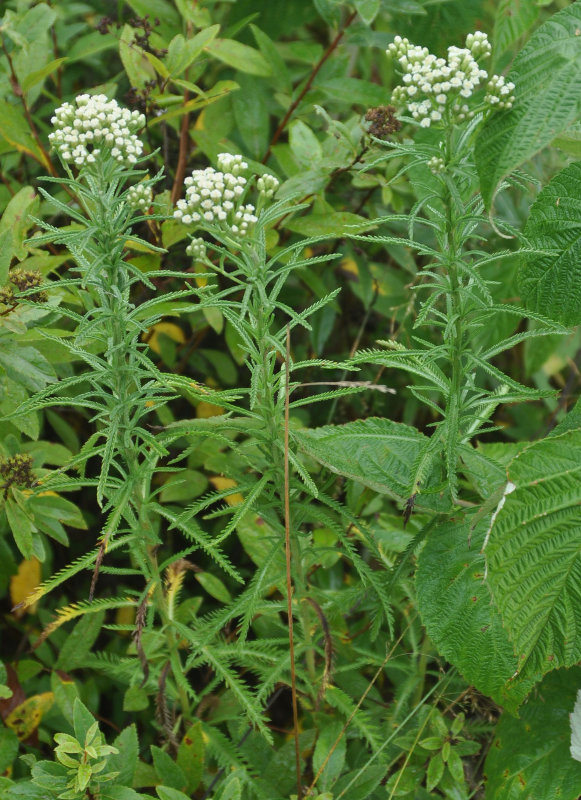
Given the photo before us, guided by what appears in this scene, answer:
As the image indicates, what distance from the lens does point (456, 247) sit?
1.48 metres

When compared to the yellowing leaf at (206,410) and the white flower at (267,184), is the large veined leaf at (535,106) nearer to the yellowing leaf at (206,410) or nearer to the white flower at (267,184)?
the white flower at (267,184)

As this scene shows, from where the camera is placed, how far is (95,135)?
1.43 metres

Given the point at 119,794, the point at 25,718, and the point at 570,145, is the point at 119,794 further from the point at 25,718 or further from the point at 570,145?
the point at 570,145

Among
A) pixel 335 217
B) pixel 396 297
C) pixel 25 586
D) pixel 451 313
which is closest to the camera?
pixel 451 313

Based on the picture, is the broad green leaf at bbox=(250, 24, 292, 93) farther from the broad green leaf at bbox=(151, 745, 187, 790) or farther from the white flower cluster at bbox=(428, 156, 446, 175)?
the broad green leaf at bbox=(151, 745, 187, 790)

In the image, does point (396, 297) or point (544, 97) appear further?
point (396, 297)

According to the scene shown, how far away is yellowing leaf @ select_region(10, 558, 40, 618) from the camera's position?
234 cm

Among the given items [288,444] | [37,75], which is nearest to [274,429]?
[288,444]

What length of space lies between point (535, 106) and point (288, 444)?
760 millimetres

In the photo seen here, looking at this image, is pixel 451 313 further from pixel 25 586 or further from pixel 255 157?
pixel 25 586

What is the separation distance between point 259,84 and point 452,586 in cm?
171

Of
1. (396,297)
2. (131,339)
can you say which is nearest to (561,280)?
(131,339)

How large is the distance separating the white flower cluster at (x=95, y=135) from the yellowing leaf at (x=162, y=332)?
93 cm

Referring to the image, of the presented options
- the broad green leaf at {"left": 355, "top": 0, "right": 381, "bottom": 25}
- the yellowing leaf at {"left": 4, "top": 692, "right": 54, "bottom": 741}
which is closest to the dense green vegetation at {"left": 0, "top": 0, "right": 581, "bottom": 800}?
the yellowing leaf at {"left": 4, "top": 692, "right": 54, "bottom": 741}
